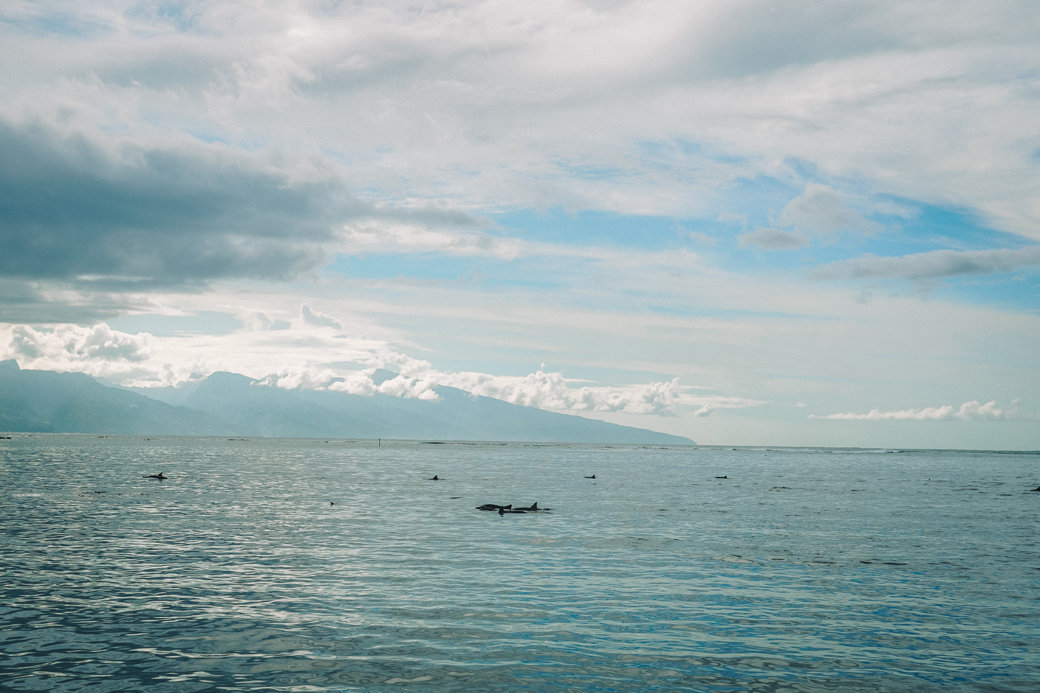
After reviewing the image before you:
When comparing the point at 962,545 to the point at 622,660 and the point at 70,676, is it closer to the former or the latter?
the point at 622,660

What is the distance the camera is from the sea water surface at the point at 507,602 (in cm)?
2117

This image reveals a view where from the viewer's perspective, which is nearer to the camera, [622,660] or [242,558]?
[622,660]

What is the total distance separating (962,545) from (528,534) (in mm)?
28226

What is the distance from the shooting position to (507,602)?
29375 millimetres

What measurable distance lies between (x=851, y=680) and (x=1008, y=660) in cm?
627

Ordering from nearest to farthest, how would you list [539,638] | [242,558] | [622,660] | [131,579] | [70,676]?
[70,676] < [622,660] < [539,638] < [131,579] < [242,558]

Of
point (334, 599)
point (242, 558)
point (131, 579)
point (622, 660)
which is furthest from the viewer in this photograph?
point (242, 558)

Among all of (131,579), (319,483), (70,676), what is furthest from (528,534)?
(319,483)

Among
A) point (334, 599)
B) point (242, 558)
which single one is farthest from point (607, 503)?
point (334, 599)

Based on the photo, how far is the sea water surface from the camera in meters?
21.2

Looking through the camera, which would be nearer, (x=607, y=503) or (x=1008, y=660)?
(x=1008, y=660)

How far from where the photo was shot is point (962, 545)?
4744cm

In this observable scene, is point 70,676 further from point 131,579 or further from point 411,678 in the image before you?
point 131,579

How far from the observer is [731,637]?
25.1 meters
